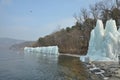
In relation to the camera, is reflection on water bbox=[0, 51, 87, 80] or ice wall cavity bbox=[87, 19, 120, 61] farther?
ice wall cavity bbox=[87, 19, 120, 61]

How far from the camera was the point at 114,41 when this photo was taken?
37.2 m

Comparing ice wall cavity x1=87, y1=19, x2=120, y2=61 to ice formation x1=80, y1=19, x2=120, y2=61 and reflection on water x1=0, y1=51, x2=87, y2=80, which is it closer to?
ice formation x1=80, y1=19, x2=120, y2=61

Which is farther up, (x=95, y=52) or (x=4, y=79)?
(x=95, y=52)

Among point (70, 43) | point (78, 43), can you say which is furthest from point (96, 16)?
point (70, 43)

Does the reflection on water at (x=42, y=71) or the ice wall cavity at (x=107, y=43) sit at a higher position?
the ice wall cavity at (x=107, y=43)

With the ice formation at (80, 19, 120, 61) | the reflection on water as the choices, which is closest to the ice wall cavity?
the ice formation at (80, 19, 120, 61)

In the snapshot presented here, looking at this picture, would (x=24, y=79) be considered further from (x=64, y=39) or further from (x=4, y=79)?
(x=64, y=39)

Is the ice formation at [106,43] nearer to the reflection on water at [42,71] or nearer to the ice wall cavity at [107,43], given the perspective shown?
the ice wall cavity at [107,43]

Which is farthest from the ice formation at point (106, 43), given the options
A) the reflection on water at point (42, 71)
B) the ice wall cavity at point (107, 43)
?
the reflection on water at point (42, 71)

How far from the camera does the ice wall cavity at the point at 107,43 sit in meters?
37.1

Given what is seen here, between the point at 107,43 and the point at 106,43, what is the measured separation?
15.2 inches

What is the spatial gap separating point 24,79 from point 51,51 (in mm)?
75816

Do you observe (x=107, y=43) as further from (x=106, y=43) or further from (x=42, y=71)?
(x=42, y=71)

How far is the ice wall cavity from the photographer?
37125mm
